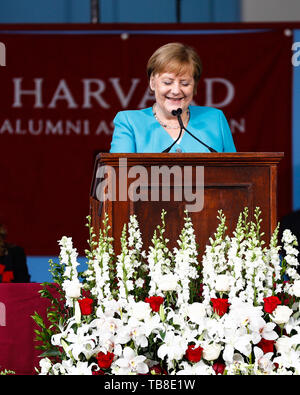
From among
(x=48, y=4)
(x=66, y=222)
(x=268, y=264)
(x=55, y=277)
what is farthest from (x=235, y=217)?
(x=48, y=4)

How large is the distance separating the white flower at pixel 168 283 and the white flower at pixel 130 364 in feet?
0.58

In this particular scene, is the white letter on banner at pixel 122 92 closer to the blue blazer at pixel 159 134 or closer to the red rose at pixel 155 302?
the blue blazer at pixel 159 134

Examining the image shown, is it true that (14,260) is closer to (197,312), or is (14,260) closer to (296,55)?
(197,312)

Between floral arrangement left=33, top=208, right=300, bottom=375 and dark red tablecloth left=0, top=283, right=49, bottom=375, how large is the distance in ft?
1.22

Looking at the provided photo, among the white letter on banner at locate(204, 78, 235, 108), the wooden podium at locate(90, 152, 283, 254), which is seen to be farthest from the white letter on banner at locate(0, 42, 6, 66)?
the wooden podium at locate(90, 152, 283, 254)

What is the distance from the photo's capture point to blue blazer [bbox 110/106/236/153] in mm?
2631

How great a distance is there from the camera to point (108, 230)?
85.3 inches

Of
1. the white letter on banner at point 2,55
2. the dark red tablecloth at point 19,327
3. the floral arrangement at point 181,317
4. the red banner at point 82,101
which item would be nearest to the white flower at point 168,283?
the floral arrangement at point 181,317

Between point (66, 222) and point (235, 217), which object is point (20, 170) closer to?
point (66, 222)

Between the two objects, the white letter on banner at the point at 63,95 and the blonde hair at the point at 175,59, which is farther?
the white letter on banner at the point at 63,95

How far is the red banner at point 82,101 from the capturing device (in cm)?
528

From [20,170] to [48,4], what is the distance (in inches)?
53.8

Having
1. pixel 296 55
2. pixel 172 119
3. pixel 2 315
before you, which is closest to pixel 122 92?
pixel 296 55
